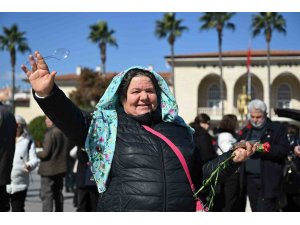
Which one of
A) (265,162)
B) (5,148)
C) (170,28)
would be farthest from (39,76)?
(170,28)

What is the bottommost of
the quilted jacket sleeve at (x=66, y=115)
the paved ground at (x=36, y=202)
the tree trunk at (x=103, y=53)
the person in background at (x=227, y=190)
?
the paved ground at (x=36, y=202)

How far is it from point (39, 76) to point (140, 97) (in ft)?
2.11

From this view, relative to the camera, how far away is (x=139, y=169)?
295 centimetres

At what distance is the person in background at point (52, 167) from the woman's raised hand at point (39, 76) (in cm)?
551

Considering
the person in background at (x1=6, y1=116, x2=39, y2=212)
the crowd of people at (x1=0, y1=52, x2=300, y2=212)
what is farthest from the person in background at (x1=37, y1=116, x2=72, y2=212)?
the crowd of people at (x1=0, y1=52, x2=300, y2=212)

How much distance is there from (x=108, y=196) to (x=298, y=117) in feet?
11.1

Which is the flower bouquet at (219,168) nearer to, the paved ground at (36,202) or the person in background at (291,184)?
Answer: the person in background at (291,184)

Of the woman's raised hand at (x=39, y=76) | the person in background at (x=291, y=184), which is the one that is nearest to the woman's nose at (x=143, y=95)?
the woman's raised hand at (x=39, y=76)

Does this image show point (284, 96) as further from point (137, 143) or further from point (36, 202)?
point (137, 143)

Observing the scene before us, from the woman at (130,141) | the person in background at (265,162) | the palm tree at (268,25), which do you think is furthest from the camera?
the palm tree at (268,25)

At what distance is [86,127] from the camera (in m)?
3.01

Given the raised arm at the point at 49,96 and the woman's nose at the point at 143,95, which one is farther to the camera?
the woman's nose at the point at 143,95

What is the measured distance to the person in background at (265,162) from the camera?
6500 mm

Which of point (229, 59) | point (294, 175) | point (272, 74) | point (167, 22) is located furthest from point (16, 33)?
point (294, 175)
